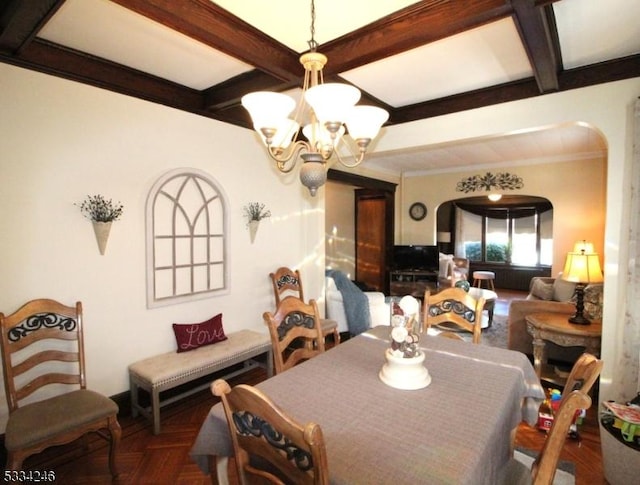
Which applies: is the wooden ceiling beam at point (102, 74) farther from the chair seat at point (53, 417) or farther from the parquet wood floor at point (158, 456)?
the parquet wood floor at point (158, 456)

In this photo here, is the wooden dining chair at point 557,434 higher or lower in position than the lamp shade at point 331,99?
lower

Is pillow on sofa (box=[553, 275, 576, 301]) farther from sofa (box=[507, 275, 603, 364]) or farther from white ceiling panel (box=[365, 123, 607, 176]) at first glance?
white ceiling panel (box=[365, 123, 607, 176])

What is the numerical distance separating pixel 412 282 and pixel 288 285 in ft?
11.3

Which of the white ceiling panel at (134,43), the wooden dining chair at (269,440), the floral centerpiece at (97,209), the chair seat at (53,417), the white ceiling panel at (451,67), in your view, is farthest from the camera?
the floral centerpiece at (97,209)

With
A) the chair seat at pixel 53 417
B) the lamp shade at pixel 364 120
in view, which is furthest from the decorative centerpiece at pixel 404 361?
the chair seat at pixel 53 417

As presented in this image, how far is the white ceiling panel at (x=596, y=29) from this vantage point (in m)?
1.73

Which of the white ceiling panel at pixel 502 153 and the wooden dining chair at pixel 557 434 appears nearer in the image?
the wooden dining chair at pixel 557 434

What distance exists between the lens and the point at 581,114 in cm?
258

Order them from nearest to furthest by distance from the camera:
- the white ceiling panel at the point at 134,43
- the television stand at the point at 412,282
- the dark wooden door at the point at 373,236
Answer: the white ceiling panel at the point at 134,43
the television stand at the point at 412,282
the dark wooden door at the point at 373,236

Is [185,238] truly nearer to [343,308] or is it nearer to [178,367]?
[178,367]

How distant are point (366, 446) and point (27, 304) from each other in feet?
7.20

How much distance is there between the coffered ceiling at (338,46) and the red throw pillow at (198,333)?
186 centimetres

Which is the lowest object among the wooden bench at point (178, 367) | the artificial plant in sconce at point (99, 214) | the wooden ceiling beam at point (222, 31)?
the wooden bench at point (178, 367)

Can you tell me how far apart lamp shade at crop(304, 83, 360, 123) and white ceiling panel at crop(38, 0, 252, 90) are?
1.21m
